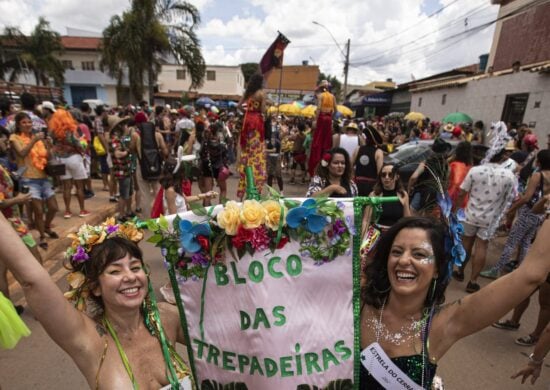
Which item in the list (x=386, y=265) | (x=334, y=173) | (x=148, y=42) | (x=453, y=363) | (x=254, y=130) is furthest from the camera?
(x=148, y=42)

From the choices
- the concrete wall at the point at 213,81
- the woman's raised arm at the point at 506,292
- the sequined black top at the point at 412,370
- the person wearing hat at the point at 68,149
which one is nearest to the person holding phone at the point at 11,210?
the person wearing hat at the point at 68,149

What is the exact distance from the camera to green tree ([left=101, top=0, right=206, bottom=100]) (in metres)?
19.7

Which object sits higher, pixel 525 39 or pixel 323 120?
pixel 525 39

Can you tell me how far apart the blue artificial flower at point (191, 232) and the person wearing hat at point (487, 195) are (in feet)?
13.9

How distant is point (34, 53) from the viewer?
3028cm

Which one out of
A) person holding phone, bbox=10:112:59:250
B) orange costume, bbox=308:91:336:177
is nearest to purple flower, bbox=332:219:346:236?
person holding phone, bbox=10:112:59:250

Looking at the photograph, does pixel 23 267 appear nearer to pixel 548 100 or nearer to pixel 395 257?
pixel 395 257

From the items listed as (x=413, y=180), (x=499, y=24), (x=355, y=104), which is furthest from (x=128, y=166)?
(x=355, y=104)

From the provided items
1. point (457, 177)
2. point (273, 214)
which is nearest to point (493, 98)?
point (457, 177)

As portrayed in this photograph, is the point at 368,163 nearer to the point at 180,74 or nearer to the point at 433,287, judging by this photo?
the point at 433,287

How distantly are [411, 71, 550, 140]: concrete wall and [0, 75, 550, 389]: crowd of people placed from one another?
10.8 feet

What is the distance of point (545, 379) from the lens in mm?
3008

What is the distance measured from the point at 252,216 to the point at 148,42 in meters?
21.9

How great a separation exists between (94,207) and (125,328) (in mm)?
6206
